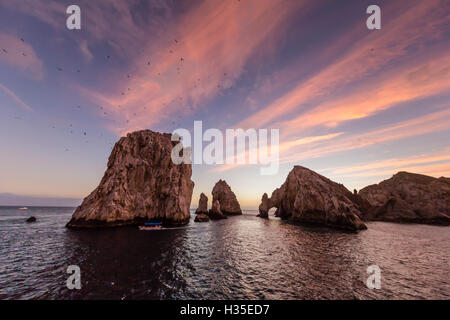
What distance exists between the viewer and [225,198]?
349 ft

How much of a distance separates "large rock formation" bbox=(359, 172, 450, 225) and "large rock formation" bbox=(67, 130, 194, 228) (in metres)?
95.2

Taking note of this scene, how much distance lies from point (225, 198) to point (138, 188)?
64194mm

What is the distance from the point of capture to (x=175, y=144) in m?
66.5

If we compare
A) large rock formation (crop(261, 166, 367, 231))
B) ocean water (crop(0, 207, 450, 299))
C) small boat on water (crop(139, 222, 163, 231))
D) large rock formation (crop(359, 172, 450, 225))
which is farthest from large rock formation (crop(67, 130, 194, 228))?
large rock formation (crop(359, 172, 450, 225))

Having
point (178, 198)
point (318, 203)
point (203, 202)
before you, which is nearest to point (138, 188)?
point (178, 198)

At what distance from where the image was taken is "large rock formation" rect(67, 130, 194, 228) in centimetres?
4150

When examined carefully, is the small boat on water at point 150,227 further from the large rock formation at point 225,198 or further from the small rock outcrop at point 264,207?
the small rock outcrop at point 264,207

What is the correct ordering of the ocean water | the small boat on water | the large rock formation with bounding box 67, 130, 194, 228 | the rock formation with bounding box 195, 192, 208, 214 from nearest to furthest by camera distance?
the ocean water
the small boat on water
the large rock formation with bounding box 67, 130, 194, 228
the rock formation with bounding box 195, 192, 208, 214

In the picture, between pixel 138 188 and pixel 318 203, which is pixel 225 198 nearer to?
pixel 318 203

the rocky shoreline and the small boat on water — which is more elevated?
the rocky shoreline

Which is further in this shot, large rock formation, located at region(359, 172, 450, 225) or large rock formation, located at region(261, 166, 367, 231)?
large rock formation, located at region(359, 172, 450, 225)

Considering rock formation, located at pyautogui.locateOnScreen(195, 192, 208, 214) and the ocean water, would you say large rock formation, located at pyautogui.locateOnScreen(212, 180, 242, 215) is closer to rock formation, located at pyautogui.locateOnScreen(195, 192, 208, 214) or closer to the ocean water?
rock formation, located at pyautogui.locateOnScreen(195, 192, 208, 214)
